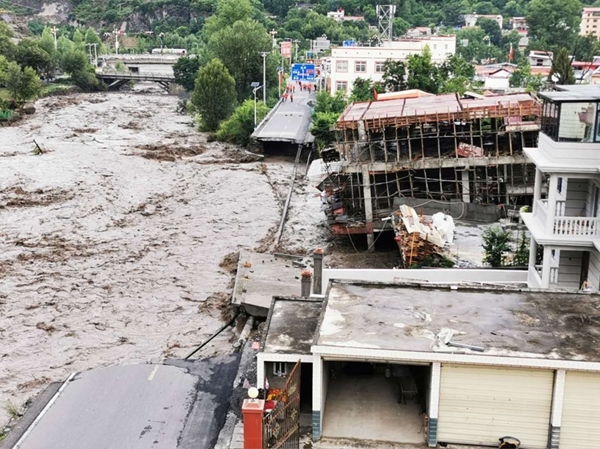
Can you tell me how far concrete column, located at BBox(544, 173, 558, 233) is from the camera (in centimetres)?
1869

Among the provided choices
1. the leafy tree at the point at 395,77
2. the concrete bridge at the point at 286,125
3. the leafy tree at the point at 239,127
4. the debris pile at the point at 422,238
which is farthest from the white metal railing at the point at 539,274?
the leafy tree at the point at 239,127

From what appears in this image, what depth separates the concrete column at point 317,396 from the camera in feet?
43.9

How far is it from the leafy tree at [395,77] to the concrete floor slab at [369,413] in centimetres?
4361

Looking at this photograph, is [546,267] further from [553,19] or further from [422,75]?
[553,19]

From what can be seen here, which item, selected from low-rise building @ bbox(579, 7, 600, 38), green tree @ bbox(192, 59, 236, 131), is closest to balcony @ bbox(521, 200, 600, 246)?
green tree @ bbox(192, 59, 236, 131)

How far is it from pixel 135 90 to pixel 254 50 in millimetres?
37996

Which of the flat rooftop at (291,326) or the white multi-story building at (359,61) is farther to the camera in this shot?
the white multi-story building at (359,61)

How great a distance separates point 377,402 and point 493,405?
7.89ft

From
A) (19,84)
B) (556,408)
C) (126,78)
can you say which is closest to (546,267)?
(556,408)

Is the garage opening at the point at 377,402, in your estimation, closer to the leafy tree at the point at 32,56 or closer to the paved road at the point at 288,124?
the paved road at the point at 288,124

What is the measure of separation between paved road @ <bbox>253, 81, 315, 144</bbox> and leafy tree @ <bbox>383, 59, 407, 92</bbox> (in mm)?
7568

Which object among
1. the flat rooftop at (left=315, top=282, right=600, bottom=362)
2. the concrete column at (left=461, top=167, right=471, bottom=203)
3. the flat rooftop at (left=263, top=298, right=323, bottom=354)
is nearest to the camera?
the flat rooftop at (left=315, top=282, right=600, bottom=362)

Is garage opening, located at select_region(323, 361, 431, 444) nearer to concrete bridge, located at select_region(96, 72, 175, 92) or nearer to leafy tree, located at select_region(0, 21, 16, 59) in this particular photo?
leafy tree, located at select_region(0, 21, 16, 59)

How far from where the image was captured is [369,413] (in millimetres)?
14250
